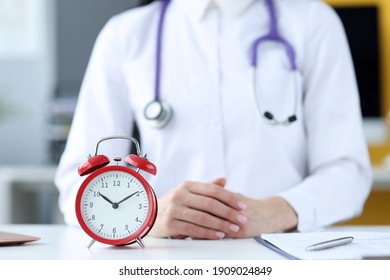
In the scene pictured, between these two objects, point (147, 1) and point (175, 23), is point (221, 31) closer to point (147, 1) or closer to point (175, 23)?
point (175, 23)

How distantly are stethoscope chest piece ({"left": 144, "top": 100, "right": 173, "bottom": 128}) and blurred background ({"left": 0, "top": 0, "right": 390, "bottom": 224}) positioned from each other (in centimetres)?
148

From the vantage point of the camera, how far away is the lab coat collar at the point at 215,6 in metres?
1.53

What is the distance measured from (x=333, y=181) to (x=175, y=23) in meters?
0.50

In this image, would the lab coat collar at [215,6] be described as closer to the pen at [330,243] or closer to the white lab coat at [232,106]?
the white lab coat at [232,106]

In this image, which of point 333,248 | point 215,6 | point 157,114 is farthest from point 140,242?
point 215,6

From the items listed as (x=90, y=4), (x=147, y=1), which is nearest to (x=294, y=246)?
(x=147, y=1)

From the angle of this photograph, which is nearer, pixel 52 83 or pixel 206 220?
pixel 206 220

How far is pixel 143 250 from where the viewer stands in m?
0.97

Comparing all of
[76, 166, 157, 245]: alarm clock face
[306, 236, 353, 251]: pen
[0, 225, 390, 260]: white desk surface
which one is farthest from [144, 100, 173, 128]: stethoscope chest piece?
[306, 236, 353, 251]: pen

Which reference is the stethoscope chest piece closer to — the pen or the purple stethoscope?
the purple stethoscope

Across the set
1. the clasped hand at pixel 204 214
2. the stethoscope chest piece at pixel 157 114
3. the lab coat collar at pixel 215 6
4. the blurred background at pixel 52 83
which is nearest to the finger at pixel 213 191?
the clasped hand at pixel 204 214

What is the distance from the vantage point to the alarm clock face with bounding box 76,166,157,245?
983 mm

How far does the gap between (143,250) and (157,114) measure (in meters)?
0.50

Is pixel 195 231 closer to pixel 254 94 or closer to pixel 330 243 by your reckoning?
pixel 330 243
